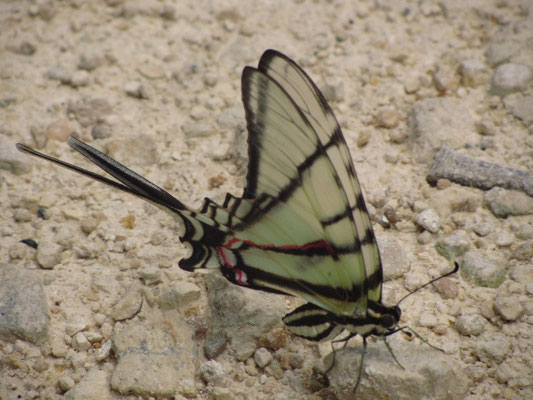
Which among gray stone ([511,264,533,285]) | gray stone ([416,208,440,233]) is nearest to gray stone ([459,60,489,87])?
gray stone ([416,208,440,233])

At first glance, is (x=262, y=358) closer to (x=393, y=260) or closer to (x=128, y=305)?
(x=128, y=305)

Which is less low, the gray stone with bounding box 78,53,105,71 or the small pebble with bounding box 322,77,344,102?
the small pebble with bounding box 322,77,344,102

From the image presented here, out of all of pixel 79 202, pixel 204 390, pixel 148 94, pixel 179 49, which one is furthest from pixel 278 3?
pixel 204 390

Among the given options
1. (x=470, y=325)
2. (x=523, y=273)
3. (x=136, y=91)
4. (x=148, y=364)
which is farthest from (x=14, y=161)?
(x=523, y=273)

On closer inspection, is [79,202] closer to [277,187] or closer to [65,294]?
[65,294]

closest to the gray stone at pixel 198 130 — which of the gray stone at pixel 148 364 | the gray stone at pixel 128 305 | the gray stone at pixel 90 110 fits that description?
the gray stone at pixel 90 110

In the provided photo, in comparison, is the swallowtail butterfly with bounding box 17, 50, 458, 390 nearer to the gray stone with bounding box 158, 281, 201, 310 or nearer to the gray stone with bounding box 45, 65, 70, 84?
the gray stone with bounding box 158, 281, 201, 310
